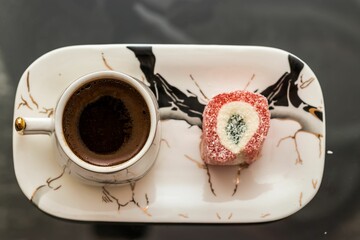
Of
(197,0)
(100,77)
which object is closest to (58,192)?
(100,77)

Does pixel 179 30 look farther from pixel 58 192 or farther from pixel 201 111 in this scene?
pixel 58 192

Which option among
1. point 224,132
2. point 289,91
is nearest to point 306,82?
point 289,91

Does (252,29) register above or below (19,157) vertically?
above

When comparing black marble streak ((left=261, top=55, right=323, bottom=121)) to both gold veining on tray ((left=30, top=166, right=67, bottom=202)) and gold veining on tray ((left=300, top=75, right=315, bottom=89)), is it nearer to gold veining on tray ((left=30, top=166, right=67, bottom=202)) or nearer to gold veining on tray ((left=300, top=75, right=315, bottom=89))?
gold veining on tray ((left=300, top=75, right=315, bottom=89))

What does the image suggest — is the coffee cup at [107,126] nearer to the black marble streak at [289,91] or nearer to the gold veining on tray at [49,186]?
the gold veining on tray at [49,186]

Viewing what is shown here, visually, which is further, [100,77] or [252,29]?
[252,29]

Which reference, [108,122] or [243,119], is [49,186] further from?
[243,119]

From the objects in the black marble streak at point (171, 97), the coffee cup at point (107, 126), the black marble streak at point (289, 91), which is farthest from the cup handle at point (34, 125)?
the black marble streak at point (289, 91)
